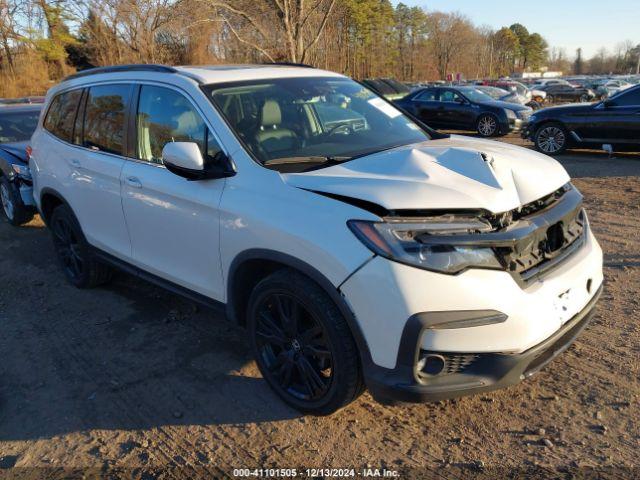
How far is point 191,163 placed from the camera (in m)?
3.08

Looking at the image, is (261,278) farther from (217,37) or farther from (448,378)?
(217,37)

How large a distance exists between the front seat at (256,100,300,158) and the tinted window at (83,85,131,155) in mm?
1230

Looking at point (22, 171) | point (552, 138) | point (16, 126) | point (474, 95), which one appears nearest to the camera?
point (22, 171)

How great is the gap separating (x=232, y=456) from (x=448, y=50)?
97186mm

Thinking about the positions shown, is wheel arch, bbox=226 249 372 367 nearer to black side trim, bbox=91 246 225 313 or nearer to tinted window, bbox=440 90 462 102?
black side trim, bbox=91 246 225 313

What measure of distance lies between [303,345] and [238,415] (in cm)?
61

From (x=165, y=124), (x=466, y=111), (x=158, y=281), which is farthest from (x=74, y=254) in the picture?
(x=466, y=111)

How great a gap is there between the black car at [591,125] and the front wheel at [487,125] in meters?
3.60

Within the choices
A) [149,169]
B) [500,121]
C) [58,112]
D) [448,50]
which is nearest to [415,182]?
[149,169]

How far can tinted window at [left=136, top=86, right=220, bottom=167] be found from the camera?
3.39 meters

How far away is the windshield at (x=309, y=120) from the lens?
3.29m

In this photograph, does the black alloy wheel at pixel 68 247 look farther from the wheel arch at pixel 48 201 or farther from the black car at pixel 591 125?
the black car at pixel 591 125

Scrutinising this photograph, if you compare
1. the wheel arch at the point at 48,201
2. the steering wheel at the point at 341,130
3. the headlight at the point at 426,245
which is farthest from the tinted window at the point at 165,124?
the wheel arch at the point at 48,201

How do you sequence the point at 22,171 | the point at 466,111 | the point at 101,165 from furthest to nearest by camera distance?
the point at 466,111, the point at 22,171, the point at 101,165
